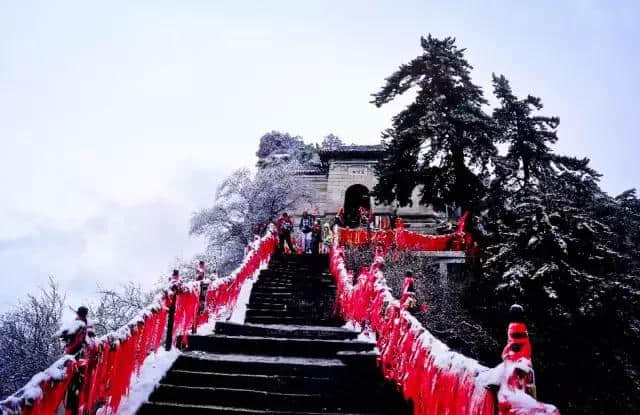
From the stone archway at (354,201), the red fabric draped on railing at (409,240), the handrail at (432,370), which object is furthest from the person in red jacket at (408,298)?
the stone archway at (354,201)

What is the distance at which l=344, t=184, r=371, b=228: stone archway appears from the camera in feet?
93.2

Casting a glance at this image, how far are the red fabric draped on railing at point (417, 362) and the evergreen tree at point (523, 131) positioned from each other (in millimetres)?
10072

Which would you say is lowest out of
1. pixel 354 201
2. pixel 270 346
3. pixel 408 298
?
pixel 270 346

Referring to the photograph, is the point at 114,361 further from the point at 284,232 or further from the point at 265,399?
the point at 284,232

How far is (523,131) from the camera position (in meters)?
16.1

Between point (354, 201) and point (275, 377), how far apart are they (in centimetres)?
2364

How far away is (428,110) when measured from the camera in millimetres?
16953

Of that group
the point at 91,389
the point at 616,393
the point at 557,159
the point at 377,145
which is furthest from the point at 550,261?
the point at 377,145

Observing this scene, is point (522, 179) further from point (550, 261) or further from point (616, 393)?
point (616, 393)

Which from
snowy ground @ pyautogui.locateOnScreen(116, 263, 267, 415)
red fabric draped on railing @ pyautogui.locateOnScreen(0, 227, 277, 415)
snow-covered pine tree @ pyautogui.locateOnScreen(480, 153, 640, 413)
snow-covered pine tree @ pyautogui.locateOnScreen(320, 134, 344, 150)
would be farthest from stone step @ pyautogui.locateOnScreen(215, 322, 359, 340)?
snow-covered pine tree @ pyautogui.locateOnScreen(320, 134, 344, 150)

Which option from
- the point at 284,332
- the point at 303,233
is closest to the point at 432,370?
the point at 284,332

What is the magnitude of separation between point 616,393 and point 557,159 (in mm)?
8477

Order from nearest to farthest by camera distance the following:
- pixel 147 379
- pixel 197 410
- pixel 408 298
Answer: pixel 197 410
pixel 147 379
pixel 408 298

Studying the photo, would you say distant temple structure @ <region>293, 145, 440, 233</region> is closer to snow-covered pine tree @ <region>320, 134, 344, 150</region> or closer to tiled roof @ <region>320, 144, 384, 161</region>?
tiled roof @ <region>320, 144, 384, 161</region>
